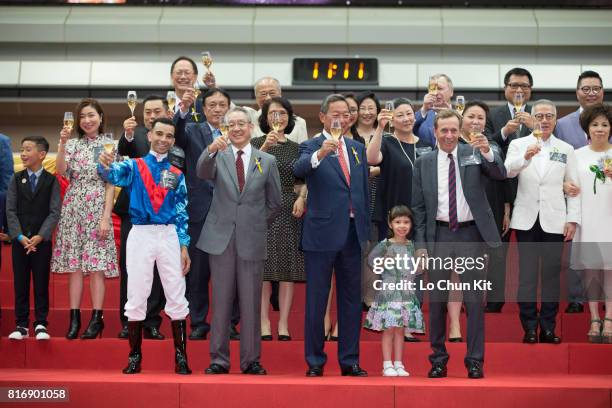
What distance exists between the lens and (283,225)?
20.4 ft

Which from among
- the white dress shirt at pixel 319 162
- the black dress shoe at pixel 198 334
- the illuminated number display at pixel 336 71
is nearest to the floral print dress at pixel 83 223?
the black dress shoe at pixel 198 334

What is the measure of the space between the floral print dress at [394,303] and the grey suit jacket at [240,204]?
0.69 m

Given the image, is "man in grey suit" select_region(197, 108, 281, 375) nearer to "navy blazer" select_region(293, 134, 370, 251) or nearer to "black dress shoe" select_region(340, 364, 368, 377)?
"navy blazer" select_region(293, 134, 370, 251)

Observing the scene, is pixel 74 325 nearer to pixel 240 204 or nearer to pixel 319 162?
pixel 240 204

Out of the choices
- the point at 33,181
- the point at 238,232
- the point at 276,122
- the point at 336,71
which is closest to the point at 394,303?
the point at 238,232

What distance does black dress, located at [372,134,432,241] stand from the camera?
635cm

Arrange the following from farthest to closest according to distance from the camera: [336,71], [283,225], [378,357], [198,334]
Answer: [336,71], [283,225], [198,334], [378,357]

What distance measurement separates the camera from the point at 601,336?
598 centimetres

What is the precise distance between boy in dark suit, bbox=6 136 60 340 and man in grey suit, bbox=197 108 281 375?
1387 millimetres

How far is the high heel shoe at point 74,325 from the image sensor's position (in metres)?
6.09

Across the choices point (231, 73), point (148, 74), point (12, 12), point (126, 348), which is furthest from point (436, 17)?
point (126, 348)

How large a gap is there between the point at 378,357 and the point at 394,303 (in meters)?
0.52

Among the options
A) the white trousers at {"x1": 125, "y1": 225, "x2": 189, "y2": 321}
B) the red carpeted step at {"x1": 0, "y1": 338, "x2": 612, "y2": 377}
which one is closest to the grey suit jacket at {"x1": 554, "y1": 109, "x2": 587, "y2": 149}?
the red carpeted step at {"x1": 0, "y1": 338, "x2": 612, "y2": 377}

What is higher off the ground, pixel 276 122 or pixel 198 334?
pixel 276 122
